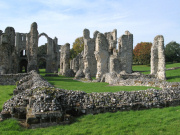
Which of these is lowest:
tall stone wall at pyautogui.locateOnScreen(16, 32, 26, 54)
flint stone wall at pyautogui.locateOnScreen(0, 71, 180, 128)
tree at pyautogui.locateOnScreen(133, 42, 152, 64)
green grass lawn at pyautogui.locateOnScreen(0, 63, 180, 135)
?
green grass lawn at pyautogui.locateOnScreen(0, 63, 180, 135)

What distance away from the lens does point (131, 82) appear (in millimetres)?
15383

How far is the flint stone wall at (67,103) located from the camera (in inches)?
215

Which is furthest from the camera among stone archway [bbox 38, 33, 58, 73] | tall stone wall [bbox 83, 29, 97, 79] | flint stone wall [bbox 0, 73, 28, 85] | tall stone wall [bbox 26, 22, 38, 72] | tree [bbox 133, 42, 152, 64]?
tree [bbox 133, 42, 152, 64]

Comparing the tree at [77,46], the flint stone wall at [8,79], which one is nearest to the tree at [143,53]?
the tree at [77,46]

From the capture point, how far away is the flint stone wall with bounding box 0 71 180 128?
546 cm

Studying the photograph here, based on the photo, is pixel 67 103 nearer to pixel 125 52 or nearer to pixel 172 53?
pixel 125 52

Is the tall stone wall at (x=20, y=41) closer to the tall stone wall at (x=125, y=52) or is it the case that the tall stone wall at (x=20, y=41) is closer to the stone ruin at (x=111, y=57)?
the stone ruin at (x=111, y=57)

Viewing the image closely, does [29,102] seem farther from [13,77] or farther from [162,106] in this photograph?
[13,77]

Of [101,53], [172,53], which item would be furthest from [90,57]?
[172,53]

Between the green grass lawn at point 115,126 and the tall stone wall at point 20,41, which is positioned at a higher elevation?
the tall stone wall at point 20,41

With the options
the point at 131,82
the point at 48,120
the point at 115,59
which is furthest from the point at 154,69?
the point at 48,120

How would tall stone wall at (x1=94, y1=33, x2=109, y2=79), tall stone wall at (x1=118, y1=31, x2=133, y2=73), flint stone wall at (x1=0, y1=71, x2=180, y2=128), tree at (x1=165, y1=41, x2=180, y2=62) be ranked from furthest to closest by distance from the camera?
1. tree at (x1=165, y1=41, x2=180, y2=62)
2. tall stone wall at (x1=118, y1=31, x2=133, y2=73)
3. tall stone wall at (x1=94, y1=33, x2=109, y2=79)
4. flint stone wall at (x1=0, y1=71, x2=180, y2=128)

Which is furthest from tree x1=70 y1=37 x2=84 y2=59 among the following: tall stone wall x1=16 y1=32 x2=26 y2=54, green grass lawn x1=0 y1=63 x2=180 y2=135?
green grass lawn x1=0 y1=63 x2=180 y2=135

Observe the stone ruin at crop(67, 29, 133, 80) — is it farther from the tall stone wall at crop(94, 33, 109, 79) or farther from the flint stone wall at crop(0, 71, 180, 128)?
the flint stone wall at crop(0, 71, 180, 128)
